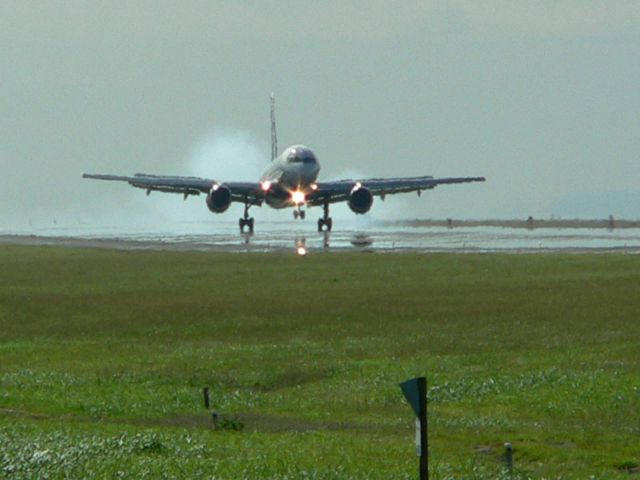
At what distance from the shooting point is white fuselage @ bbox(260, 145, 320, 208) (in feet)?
353

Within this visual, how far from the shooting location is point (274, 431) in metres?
25.4

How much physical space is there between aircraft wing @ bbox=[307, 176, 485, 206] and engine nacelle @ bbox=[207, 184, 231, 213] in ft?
21.1

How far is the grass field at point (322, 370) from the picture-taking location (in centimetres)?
2120

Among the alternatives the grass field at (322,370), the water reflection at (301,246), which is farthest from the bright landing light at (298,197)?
the grass field at (322,370)

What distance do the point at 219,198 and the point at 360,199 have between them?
415 inches

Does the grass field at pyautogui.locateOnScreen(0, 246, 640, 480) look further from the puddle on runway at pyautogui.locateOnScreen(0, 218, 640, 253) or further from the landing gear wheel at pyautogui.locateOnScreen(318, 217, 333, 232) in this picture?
the landing gear wheel at pyautogui.locateOnScreen(318, 217, 333, 232)

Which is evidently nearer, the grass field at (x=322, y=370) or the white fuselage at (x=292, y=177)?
the grass field at (x=322, y=370)

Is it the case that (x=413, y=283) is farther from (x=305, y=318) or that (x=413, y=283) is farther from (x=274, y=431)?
Answer: (x=274, y=431)

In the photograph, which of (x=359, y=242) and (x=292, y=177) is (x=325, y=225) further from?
(x=359, y=242)

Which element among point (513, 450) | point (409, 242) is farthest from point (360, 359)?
point (409, 242)

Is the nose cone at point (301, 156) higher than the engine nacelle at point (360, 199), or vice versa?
the nose cone at point (301, 156)

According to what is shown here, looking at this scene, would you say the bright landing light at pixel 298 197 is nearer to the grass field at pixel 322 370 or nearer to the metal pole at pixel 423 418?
the grass field at pixel 322 370

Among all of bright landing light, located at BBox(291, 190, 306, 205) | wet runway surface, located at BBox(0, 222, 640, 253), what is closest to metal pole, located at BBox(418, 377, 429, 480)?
wet runway surface, located at BBox(0, 222, 640, 253)

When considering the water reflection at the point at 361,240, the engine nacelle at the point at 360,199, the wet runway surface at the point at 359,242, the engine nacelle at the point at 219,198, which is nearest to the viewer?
the wet runway surface at the point at 359,242
